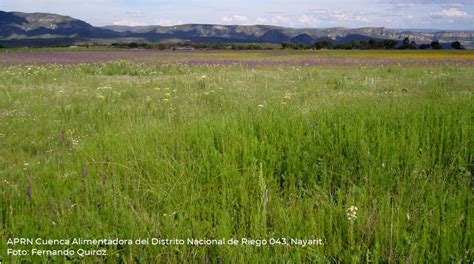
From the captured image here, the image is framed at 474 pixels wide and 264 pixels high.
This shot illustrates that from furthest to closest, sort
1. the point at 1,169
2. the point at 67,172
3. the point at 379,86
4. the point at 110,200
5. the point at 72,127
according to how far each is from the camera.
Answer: the point at 379,86 → the point at 72,127 → the point at 1,169 → the point at 67,172 → the point at 110,200

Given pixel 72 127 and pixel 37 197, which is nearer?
pixel 37 197

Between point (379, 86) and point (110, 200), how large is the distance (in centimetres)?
1133

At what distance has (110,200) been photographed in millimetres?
3139

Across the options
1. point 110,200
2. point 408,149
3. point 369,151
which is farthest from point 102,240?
point 408,149

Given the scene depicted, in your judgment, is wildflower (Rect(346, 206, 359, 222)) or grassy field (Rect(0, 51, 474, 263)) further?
wildflower (Rect(346, 206, 359, 222))

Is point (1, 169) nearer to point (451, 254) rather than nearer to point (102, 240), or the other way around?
point (102, 240)

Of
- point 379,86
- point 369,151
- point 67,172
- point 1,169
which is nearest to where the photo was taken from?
point 67,172

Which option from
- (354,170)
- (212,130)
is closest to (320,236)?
(354,170)

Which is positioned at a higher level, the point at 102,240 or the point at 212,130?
the point at 212,130

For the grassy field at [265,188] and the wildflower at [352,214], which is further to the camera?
the wildflower at [352,214]

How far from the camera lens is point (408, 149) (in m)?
4.02

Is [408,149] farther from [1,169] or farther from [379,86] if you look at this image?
[379,86]

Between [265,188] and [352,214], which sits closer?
[352,214]

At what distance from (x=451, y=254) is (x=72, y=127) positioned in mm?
5834
